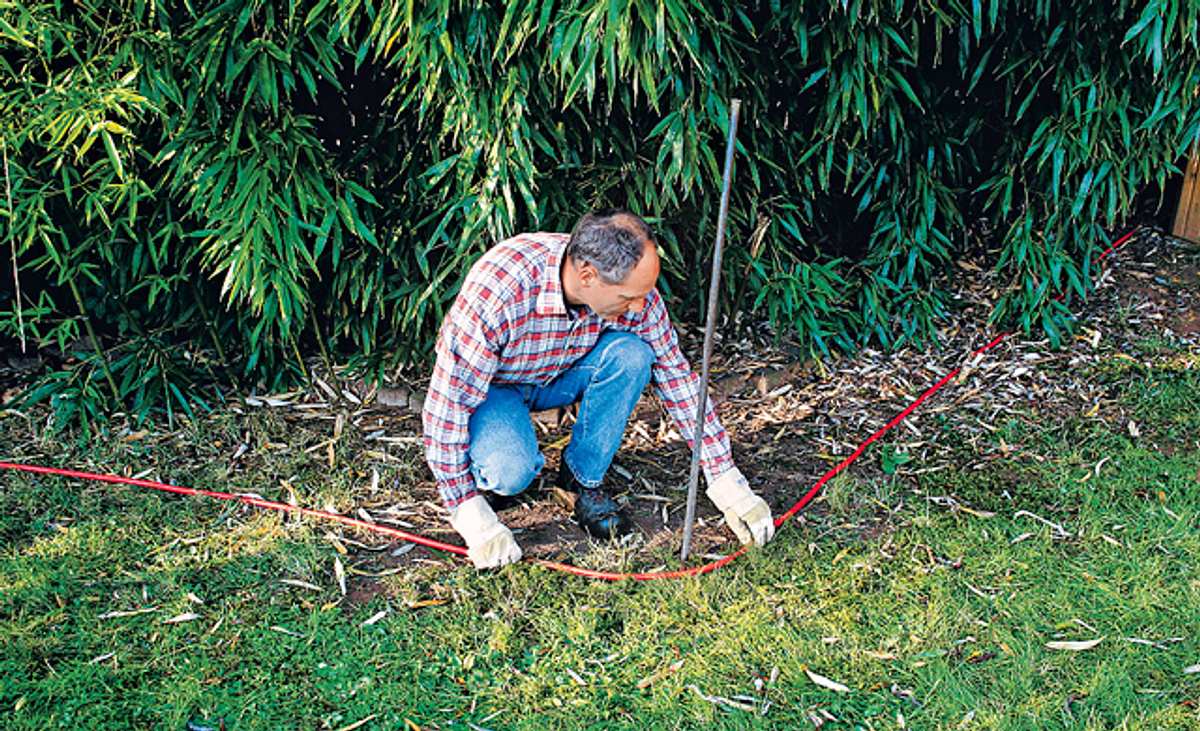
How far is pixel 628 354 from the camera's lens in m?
2.86

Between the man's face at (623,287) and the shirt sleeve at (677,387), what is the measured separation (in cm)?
25

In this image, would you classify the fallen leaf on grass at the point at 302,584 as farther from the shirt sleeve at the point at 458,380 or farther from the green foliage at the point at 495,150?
the green foliage at the point at 495,150

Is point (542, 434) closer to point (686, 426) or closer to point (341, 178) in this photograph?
point (686, 426)

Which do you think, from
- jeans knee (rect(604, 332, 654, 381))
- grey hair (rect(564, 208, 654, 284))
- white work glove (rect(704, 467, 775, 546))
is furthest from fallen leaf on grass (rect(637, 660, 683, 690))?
grey hair (rect(564, 208, 654, 284))

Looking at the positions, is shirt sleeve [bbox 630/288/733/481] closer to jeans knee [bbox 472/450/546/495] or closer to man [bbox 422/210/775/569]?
man [bbox 422/210/775/569]

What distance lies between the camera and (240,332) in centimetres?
362

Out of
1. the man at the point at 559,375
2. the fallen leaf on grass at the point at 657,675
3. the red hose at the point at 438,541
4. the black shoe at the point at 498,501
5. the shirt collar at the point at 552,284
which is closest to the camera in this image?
the fallen leaf on grass at the point at 657,675

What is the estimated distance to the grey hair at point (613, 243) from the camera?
8.07ft

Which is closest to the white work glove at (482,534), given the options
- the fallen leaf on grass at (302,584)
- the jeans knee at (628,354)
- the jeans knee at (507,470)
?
the jeans knee at (507,470)

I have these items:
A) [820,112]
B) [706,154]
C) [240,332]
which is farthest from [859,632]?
[240,332]

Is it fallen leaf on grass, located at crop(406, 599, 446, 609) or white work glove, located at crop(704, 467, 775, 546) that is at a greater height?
white work glove, located at crop(704, 467, 775, 546)

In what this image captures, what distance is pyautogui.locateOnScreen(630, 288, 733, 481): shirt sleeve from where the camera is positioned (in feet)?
9.39

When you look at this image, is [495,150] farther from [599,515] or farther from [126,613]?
[126,613]

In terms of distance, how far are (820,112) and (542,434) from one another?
1287 mm
